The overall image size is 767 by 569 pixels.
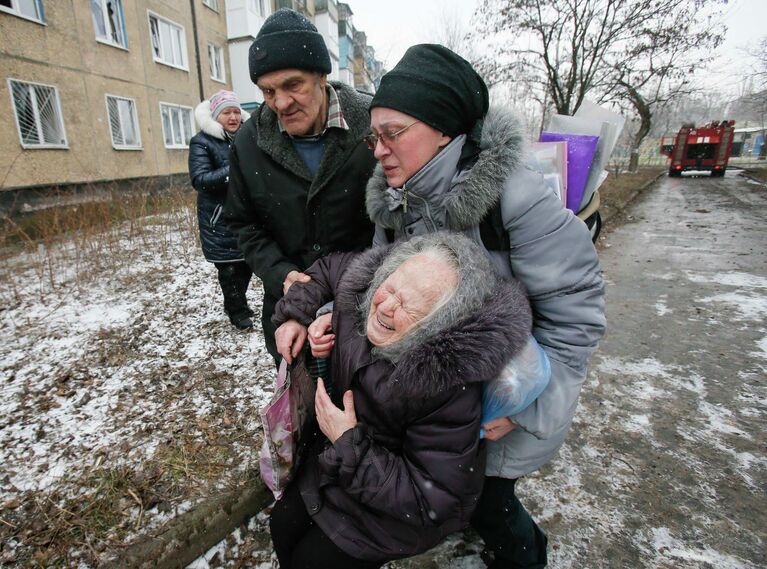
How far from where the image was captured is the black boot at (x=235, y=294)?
155 inches

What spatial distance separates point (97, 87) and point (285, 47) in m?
12.5

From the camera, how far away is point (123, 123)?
39.4 feet

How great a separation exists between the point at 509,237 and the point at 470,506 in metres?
0.83

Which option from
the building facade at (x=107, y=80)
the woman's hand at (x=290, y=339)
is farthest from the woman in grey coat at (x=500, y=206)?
the building facade at (x=107, y=80)

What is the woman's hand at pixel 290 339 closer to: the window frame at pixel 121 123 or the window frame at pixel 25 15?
the window frame at pixel 25 15

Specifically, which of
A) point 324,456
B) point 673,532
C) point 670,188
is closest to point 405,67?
point 324,456

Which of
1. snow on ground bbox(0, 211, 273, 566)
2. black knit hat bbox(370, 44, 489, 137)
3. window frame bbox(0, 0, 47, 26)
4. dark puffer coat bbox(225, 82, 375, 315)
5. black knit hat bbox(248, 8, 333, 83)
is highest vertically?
window frame bbox(0, 0, 47, 26)

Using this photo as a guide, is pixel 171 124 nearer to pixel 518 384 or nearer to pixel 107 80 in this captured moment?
pixel 107 80

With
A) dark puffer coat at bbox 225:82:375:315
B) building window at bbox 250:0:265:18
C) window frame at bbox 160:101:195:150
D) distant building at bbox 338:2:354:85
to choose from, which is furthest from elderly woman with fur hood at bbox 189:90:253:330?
distant building at bbox 338:2:354:85

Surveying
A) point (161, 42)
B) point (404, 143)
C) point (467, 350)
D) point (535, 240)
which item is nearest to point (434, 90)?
point (404, 143)

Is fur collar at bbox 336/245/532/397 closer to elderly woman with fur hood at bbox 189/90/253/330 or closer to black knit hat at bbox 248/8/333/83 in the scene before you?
black knit hat at bbox 248/8/333/83

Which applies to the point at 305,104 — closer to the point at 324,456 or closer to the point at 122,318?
the point at 324,456

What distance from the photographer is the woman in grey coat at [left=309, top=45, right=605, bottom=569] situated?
1261mm

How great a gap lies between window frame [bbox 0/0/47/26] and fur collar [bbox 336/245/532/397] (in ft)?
40.4
